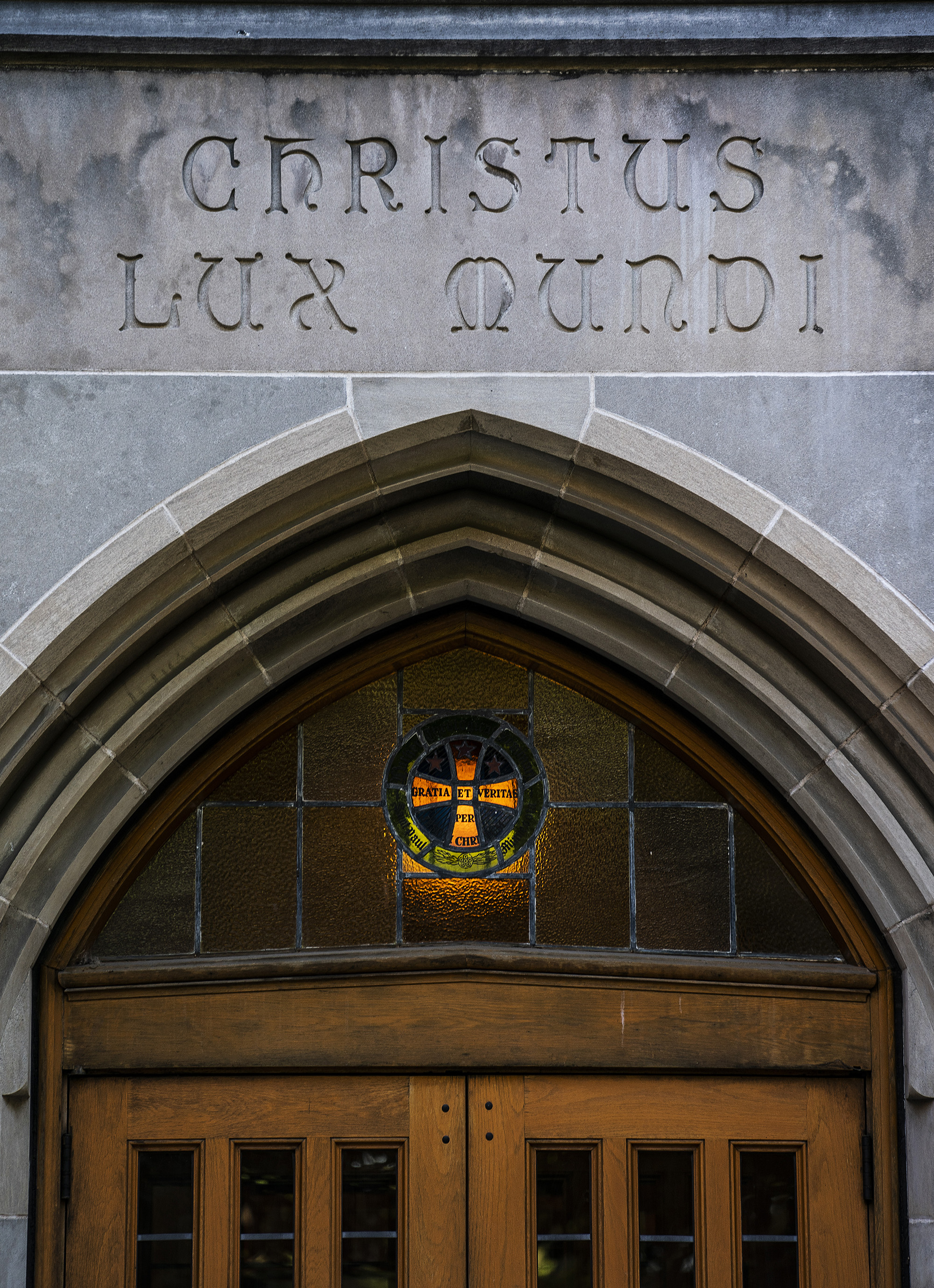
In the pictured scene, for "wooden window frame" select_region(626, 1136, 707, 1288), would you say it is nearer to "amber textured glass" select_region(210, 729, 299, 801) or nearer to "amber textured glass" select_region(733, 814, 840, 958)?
"amber textured glass" select_region(733, 814, 840, 958)

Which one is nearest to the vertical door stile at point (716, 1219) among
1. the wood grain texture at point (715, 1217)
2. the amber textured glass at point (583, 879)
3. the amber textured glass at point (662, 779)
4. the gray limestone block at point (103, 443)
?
the wood grain texture at point (715, 1217)

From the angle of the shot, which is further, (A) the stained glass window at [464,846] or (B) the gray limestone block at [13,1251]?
(A) the stained glass window at [464,846]

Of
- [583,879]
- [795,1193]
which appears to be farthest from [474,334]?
[795,1193]

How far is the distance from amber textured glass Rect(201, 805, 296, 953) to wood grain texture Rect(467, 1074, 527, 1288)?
72 cm

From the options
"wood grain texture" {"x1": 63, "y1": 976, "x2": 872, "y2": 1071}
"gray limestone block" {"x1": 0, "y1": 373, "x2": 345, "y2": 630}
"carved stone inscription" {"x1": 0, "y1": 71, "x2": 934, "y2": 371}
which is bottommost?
"wood grain texture" {"x1": 63, "y1": 976, "x2": 872, "y2": 1071}

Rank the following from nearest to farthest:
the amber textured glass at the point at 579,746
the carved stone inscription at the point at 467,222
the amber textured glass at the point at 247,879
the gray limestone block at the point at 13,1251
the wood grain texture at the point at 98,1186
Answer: the gray limestone block at the point at 13,1251
the carved stone inscription at the point at 467,222
the wood grain texture at the point at 98,1186
the amber textured glass at the point at 247,879
the amber textured glass at the point at 579,746

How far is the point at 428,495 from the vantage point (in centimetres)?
387

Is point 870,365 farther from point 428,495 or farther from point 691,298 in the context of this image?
point 428,495

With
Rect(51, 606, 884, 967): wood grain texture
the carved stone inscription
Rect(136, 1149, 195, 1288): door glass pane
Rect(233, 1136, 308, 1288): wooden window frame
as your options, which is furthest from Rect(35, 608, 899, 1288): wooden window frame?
the carved stone inscription

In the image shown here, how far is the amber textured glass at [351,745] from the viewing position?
4.09 metres

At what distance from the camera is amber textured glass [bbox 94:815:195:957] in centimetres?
400

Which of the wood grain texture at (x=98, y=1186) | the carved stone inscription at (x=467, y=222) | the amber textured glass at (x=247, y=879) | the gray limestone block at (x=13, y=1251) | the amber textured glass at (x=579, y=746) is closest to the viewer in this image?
the gray limestone block at (x=13, y=1251)

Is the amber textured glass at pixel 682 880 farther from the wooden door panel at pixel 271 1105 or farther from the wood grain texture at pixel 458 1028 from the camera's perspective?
the wooden door panel at pixel 271 1105

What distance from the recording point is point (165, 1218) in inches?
153
